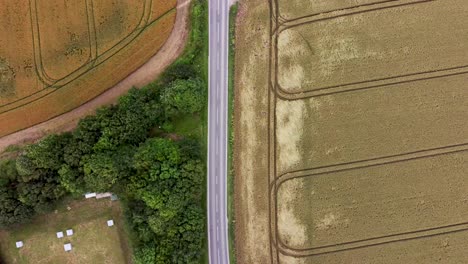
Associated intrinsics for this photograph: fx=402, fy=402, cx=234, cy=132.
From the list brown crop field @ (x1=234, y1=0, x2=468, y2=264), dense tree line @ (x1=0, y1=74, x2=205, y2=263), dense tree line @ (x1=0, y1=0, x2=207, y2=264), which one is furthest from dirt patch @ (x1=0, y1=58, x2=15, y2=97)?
brown crop field @ (x1=234, y1=0, x2=468, y2=264)

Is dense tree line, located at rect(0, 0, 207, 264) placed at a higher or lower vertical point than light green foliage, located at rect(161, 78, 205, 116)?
lower

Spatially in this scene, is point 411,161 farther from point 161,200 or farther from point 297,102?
point 161,200

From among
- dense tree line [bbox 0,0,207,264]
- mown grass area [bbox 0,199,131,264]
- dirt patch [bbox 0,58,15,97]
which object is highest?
dirt patch [bbox 0,58,15,97]

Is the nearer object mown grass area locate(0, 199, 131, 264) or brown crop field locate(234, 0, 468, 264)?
mown grass area locate(0, 199, 131, 264)

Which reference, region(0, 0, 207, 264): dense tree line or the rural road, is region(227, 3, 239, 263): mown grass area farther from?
region(0, 0, 207, 264): dense tree line

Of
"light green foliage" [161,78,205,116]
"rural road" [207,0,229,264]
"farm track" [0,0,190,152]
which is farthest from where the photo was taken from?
"rural road" [207,0,229,264]

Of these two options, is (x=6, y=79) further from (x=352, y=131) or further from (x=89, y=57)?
(x=352, y=131)
